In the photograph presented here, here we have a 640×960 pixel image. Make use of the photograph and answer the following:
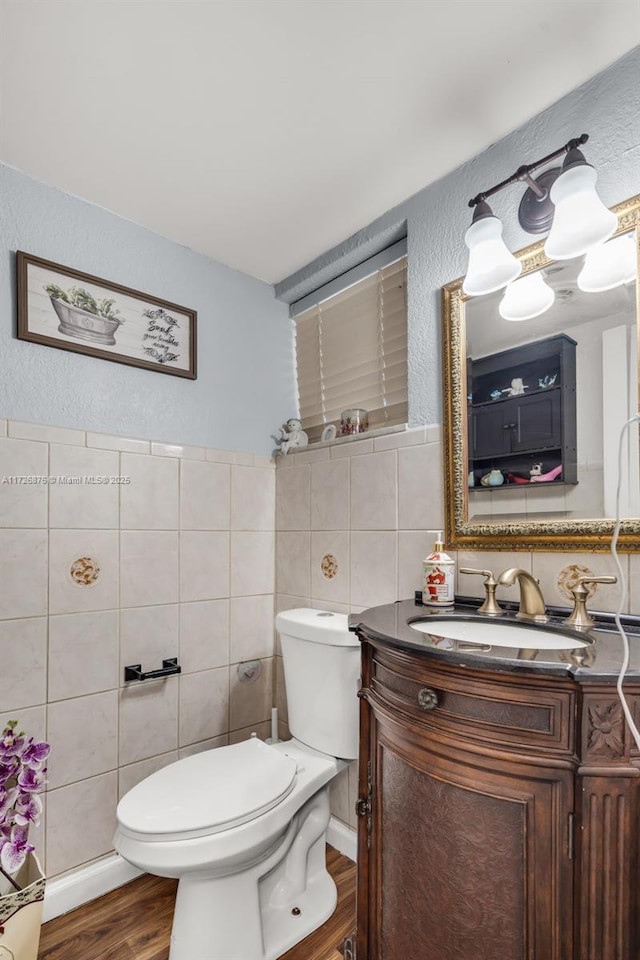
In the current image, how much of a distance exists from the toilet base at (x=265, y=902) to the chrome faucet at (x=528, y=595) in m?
0.88

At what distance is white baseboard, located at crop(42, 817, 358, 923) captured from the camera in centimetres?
144

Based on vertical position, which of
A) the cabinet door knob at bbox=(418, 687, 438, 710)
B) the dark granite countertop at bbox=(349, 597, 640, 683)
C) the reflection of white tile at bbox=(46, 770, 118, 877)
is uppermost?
the dark granite countertop at bbox=(349, 597, 640, 683)

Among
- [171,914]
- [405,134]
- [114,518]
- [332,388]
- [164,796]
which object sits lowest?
[171,914]

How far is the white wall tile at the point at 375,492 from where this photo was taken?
5.36ft

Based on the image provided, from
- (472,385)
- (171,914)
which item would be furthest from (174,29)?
(171,914)

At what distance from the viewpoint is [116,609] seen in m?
1.64

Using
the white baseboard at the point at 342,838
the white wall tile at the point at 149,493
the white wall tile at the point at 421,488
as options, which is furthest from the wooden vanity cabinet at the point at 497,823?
the white wall tile at the point at 149,493

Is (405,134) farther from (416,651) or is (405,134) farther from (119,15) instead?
(416,651)

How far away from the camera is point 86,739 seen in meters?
1.54

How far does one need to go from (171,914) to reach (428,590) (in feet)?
4.00

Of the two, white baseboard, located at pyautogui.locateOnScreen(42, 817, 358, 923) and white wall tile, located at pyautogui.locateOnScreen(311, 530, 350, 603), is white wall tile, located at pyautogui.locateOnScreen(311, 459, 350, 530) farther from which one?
white baseboard, located at pyautogui.locateOnScreen(42, 817, 358, 923)

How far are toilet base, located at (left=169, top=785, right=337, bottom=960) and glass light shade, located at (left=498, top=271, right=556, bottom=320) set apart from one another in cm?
150

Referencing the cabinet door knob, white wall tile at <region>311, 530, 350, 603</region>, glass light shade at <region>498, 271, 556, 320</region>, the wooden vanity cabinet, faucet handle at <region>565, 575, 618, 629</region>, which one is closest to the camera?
the wooden vanity cabinet

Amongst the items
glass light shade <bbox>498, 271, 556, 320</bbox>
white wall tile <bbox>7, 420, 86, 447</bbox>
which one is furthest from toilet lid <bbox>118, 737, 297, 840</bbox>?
glass light shade <bbox>498, 271, 556, 320</bbox>
